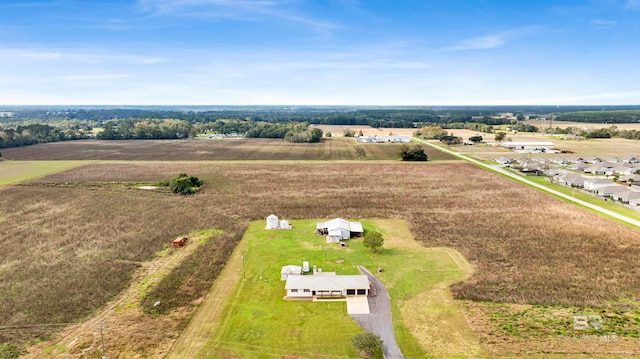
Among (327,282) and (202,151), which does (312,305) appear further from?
(202,151)

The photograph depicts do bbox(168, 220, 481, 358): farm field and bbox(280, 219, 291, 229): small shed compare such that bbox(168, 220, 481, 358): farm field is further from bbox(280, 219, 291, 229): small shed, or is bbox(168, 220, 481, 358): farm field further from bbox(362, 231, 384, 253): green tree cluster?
bbox(280, 219, 291, 229): small shed

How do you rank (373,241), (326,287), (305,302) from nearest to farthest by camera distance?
(305,302) → (326,287) → (373,241)

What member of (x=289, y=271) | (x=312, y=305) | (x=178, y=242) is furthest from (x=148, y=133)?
(x=312, y=305)

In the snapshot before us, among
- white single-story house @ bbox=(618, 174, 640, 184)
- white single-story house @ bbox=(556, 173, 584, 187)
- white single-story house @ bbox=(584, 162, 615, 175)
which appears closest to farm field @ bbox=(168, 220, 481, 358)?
white single-story house @ bbox=(556, 173, 584, 187)

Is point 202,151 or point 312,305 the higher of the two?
point 202,151

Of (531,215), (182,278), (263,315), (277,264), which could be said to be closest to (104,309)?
(182,278)

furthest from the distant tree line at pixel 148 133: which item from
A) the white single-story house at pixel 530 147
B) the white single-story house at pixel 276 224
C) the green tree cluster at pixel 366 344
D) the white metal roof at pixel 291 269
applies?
the green tree cluster at pixel 366 344

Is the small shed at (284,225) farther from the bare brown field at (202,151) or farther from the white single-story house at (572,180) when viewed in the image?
the bare brown field at (202,151)
